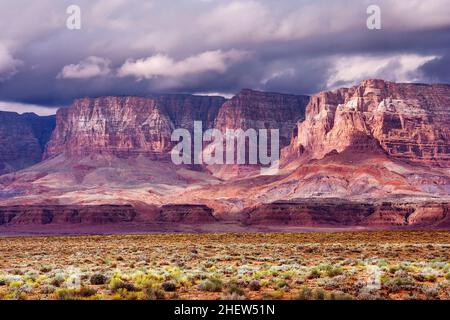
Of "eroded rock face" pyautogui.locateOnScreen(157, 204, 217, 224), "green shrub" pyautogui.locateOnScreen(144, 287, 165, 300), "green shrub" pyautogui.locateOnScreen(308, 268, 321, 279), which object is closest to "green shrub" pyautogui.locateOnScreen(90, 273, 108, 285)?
"green shrub" pyautogui.locateOnScreen(144, 287, 165, 300)

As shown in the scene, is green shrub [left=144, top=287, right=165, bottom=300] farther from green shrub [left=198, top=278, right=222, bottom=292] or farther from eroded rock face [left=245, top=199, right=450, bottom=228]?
eroded rock face [left=245, top=199, right=450, bottom=228]

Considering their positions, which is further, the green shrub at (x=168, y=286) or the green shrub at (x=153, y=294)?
the green shrub at (x=168, y=286)

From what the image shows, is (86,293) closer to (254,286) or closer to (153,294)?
(153,294)

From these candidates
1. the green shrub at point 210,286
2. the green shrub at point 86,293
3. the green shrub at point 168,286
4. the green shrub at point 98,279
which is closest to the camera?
the green shrub at point 86,293

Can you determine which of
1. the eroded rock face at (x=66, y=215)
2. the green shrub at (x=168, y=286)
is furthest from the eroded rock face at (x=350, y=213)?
the green shrub at (x=168, y=286)

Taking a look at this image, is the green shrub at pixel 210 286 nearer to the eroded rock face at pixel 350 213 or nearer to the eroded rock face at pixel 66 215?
the eroded rock face at pixel 350 213

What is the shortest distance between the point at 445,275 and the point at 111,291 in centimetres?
1244

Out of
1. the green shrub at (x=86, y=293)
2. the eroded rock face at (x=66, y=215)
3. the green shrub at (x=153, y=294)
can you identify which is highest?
the green shrub at (x=153, y=294)

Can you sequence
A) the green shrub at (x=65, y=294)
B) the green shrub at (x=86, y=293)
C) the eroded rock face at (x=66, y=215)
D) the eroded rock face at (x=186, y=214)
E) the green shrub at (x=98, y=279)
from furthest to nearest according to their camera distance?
the eroded rock face at (x=66, y=215), the eroded rock face at (x=186, y=214), the green shrub at (x=98, y=279), the green shrub at (x=86, y=293), the green shrub at (x=65, y=294)

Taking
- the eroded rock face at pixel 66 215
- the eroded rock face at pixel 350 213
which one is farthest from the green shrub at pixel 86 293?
the eroded rock face at pixel 66 215

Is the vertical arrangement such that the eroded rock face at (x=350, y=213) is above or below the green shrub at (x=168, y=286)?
below

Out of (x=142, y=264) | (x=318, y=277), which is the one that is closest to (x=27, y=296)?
(x=318, y=277)

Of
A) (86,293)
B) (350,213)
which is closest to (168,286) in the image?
(86,293)

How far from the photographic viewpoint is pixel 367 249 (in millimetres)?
49781
